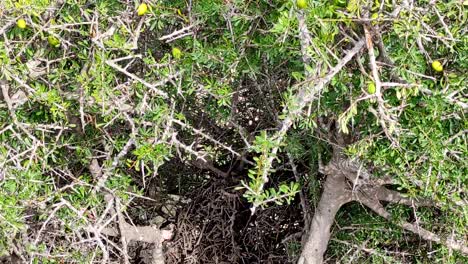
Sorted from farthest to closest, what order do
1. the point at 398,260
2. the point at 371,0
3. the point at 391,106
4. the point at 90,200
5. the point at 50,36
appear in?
1. the point at 398,260
2. the point at 90,200
3. the point at 50,36
4. the point at 391,106
5. the point at 371,0

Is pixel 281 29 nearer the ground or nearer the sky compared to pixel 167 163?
nearer the sky

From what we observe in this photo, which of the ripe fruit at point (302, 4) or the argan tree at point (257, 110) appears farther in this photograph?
the argan tree at point (257, 110)

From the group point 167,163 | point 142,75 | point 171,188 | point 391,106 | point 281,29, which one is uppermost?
point 281,29

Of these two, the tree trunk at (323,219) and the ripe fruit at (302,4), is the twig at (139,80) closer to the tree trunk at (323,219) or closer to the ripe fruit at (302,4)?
the ripe fruit at (302,4)

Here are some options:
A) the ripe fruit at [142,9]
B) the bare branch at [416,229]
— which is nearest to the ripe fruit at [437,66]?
the bare branch at [416,229]

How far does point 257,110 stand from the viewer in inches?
97.1

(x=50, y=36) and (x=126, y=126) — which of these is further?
(x=126, y=126)

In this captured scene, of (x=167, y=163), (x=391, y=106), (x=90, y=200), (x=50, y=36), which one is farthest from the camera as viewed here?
(x=167, y=163)

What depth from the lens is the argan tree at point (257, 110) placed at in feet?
5.14

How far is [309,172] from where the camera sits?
242cm

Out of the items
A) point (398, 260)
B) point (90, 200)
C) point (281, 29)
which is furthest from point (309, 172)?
point (281, 29)

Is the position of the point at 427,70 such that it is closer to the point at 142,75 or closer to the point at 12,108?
the point at 142,75

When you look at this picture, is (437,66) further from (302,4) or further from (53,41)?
(53,41)

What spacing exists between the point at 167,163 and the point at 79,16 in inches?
41.5
